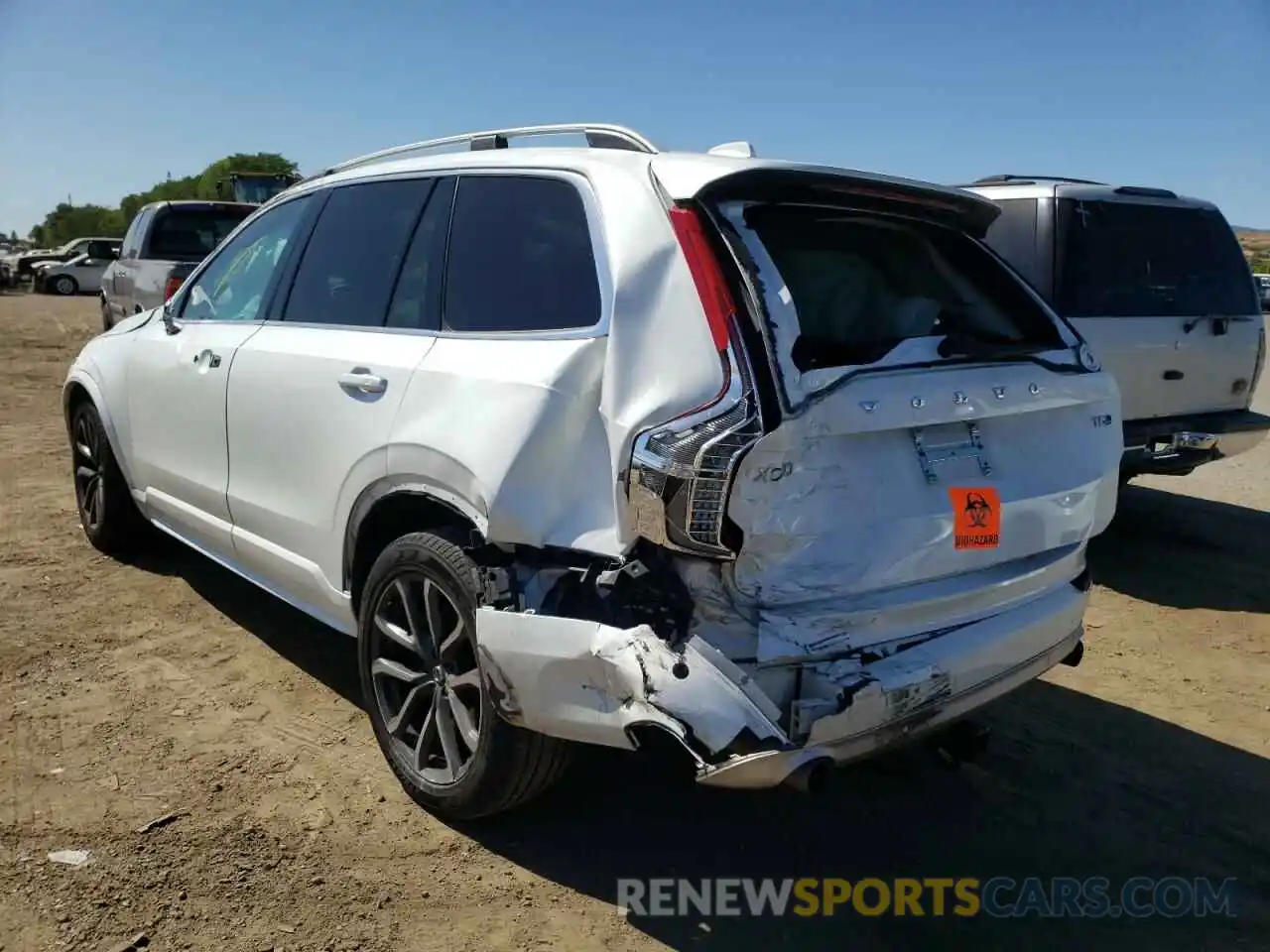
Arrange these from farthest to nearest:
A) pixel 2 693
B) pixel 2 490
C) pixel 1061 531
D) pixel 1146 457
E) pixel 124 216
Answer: pixel 124 216 < pixel 2 490 < pixel 1146 457 < pixel 2 693 < pixel 1061 531

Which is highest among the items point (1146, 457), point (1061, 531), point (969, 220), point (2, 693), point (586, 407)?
point (969, 220)

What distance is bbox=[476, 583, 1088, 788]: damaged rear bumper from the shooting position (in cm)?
235

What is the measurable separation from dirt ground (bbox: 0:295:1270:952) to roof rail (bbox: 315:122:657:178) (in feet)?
5.05

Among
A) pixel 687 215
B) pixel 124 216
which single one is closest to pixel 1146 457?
pixel 687 215

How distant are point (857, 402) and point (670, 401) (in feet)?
1.50

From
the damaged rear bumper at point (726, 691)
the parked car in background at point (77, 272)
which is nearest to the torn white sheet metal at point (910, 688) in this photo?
the damaged rear bumper at point (726, 691)

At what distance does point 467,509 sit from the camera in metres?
2.88

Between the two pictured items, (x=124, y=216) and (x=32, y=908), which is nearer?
(x=32, y=908)

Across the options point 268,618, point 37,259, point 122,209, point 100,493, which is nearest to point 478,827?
point 268,618

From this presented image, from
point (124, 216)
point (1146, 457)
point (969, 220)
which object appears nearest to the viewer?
point (969, 220)

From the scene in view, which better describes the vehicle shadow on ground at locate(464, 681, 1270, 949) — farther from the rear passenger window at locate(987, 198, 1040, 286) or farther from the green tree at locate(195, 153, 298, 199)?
the green tree at locate(195, 153, 298, 199)

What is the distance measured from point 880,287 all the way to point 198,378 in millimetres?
2832

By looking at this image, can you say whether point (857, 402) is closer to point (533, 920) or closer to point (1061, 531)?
A: point (1061, 531)

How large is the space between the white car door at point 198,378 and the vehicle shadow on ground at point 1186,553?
4.67 metres
